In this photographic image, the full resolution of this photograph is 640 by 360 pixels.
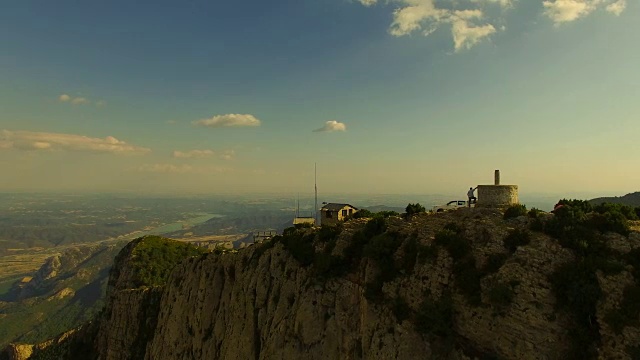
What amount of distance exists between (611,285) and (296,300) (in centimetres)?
2399

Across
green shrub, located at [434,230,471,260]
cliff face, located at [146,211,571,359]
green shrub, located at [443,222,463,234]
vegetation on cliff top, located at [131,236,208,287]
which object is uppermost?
green shrub, located at [443,222,463,234]

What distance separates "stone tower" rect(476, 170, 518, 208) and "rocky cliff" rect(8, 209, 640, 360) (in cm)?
195

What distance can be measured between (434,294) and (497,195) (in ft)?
42.1

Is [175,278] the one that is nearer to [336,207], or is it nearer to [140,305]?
[140,305]

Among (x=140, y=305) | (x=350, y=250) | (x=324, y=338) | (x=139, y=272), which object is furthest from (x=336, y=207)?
(x=139, y=272)

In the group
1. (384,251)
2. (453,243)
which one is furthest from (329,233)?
(453,243)

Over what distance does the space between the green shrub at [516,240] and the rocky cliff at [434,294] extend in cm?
7

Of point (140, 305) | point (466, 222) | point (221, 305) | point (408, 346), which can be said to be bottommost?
point (140, 305)

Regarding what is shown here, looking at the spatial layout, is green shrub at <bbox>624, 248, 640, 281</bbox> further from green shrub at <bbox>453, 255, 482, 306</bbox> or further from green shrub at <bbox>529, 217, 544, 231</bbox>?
green shrub at <bbox>453, 255, 482, 306</bbox>

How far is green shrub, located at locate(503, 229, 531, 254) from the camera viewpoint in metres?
23.9

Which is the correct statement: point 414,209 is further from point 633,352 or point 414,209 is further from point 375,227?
point 633,352

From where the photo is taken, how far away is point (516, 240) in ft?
79.4

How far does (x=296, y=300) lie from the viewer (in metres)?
33.0

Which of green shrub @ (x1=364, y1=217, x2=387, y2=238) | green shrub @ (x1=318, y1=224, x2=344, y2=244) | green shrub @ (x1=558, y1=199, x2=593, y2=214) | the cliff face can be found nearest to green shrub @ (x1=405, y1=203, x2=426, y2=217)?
the cliff face
